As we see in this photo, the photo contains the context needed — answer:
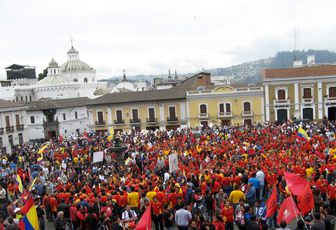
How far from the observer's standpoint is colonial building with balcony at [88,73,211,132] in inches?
1884

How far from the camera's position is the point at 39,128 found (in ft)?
187

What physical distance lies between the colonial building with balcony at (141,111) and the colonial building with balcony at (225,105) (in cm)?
125

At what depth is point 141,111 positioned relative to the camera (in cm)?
4900

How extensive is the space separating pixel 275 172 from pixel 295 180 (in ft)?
12.1

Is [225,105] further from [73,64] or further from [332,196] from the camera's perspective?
[73,64]

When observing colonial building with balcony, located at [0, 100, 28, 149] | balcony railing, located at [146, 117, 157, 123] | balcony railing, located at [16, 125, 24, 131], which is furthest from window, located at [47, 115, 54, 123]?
balcony railing, located at [146, 117, 157, 123]

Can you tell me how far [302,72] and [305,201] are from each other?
34638 mm

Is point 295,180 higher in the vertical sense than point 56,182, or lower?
higher

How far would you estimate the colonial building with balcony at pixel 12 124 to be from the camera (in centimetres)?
4662

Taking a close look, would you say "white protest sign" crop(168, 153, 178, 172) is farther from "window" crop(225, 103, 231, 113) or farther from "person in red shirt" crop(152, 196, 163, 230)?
"window" crop(225, 103, 231, 113)

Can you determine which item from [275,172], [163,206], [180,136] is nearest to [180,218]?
[163,206]

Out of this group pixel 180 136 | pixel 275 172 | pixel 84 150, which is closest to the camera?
pixel 275 172

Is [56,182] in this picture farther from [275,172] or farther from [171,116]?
[171,116]

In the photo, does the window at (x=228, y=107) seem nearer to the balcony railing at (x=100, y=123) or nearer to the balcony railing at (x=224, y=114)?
the balcony railing at (x=224, y=114)
